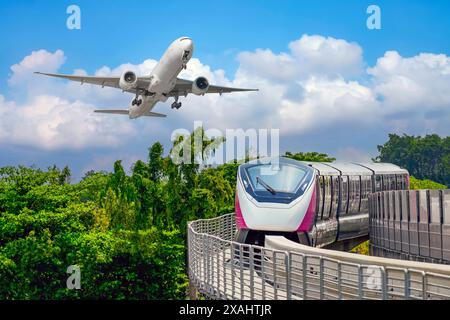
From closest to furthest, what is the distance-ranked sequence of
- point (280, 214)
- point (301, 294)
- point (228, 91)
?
point (301, 294) < point (280, 214) < point (228, 91)

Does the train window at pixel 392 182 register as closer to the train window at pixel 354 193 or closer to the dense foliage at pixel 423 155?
the train window at pixel 354 193

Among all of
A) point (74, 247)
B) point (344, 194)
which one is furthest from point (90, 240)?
point (344, 194)

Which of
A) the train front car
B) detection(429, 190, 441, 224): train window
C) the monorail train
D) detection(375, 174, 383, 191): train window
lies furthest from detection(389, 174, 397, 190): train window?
the train front car

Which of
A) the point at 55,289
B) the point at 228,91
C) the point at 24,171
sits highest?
the point at 228,91

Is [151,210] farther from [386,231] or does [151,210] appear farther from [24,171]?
[386,231]

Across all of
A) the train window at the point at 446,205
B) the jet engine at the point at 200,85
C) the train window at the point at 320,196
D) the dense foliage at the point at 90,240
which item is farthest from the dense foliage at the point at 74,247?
the train window at the point at 446,205

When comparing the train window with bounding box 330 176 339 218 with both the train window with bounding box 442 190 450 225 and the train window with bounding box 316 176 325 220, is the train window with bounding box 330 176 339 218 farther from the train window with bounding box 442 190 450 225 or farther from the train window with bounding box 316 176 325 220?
the train window with bounding box 442 190 450 225

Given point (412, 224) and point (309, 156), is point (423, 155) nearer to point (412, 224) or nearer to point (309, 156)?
point (309, 156)
